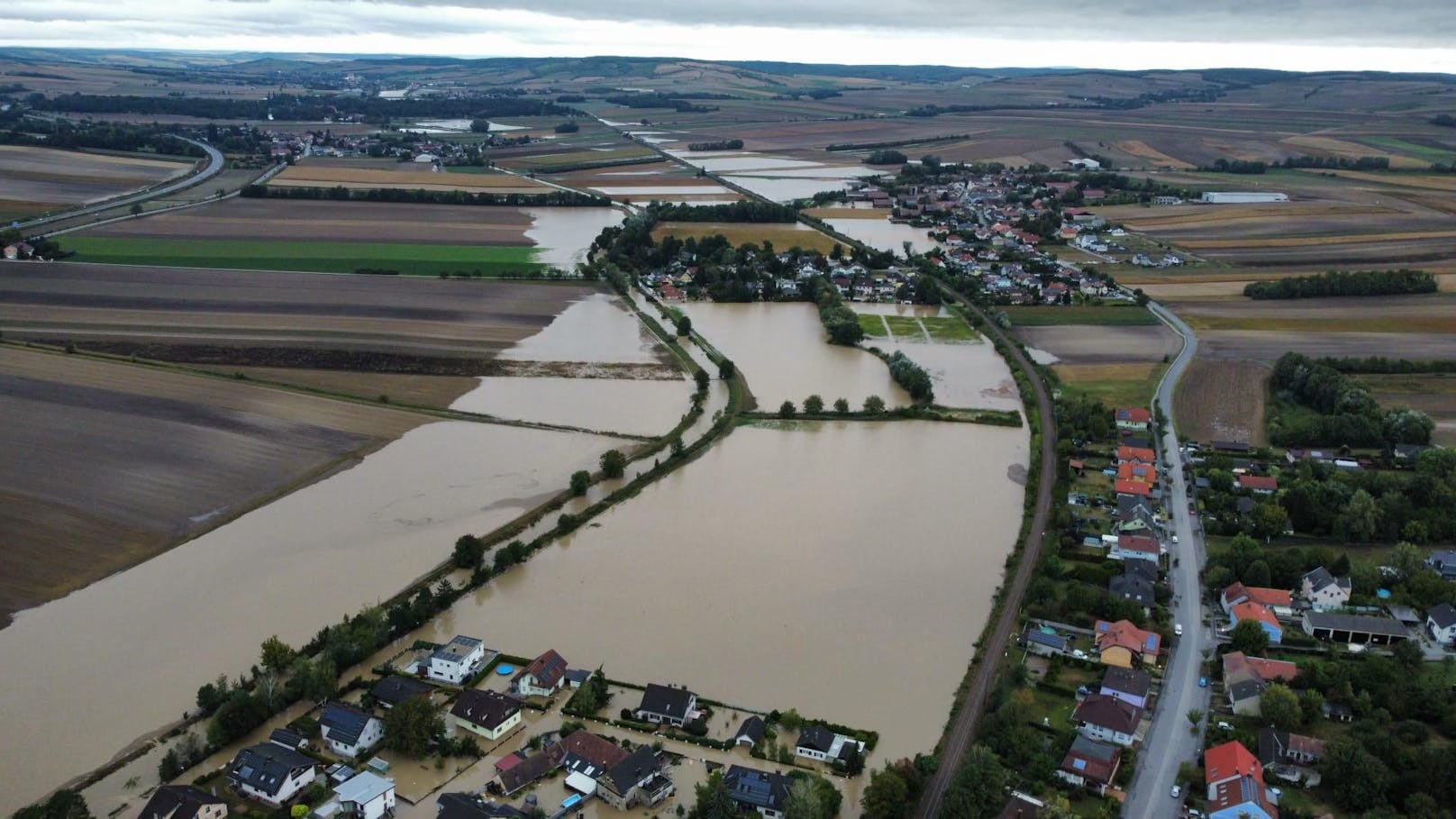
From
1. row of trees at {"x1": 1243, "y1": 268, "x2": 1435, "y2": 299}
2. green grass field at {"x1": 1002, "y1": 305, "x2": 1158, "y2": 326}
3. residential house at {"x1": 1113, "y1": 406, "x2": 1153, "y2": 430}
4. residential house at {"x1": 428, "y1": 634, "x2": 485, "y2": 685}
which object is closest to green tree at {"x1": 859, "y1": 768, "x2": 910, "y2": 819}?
residential house at {"x1": 428, "y1": 634, "x2": 485, "y2": 685}

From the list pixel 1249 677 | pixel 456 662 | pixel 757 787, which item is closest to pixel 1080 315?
pixel 1249 677

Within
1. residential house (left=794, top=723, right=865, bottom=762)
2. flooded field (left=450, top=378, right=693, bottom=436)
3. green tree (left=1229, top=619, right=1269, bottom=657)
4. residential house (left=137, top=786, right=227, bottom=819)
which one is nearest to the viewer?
residential house (left=137, top=786, right=227, bottom=819)

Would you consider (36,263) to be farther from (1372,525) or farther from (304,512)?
(1372,525)

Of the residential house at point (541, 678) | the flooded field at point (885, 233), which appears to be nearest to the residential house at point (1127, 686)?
the residential house at point (541, 678)

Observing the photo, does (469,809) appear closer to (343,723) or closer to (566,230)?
(343,723)

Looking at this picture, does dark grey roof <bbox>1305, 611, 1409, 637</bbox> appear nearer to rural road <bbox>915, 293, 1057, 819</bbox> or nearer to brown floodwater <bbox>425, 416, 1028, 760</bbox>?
rural road <bbox>915, 293, 1057, 819</bbox>
